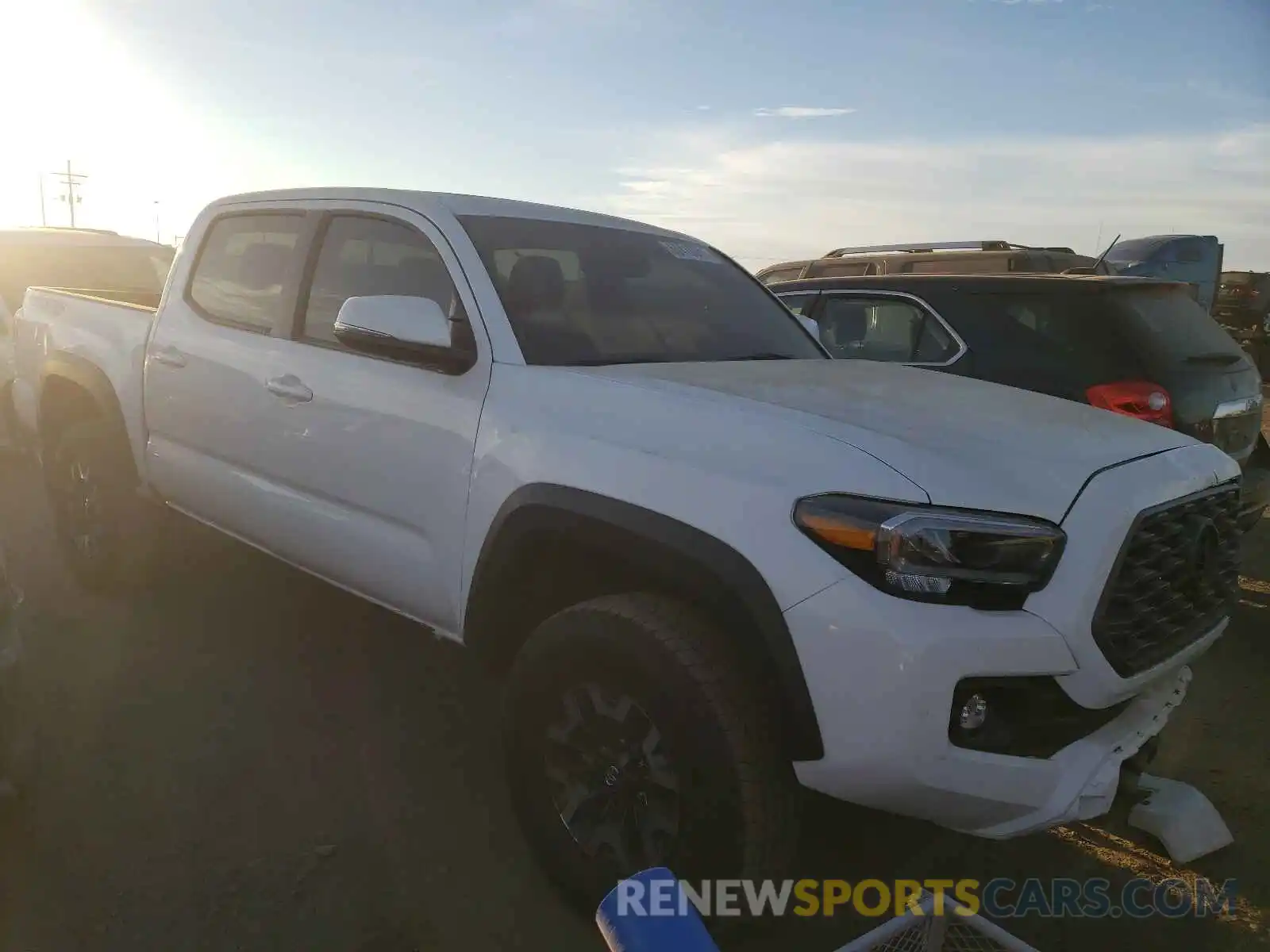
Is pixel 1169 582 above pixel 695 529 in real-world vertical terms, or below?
below

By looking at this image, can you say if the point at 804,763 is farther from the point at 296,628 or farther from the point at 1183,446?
the point at 296,628

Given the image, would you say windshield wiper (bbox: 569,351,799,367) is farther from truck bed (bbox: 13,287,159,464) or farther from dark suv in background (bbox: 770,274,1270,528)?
truck bed (bbox: 13,287,159,464)

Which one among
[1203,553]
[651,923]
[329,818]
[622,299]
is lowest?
[329,818]

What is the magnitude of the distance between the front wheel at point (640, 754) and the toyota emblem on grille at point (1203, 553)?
3.64 feet

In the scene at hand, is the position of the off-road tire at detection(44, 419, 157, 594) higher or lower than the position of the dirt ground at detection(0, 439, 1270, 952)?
higher

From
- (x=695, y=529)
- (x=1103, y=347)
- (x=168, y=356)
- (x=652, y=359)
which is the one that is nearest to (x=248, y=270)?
(x=168, y=356)

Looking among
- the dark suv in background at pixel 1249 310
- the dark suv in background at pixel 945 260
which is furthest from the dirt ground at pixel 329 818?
the dark suv in background at pixel 1249 310

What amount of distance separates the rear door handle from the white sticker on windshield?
6.52 ft

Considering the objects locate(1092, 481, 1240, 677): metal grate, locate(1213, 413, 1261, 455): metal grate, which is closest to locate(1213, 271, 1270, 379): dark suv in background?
locate(1213, 413, 1261, 455): metal grate

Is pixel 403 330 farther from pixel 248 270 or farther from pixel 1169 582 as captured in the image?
pixel 1169 582

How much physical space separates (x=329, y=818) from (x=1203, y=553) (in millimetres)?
2515

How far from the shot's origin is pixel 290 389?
3.33 m

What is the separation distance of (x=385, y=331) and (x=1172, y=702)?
223 cm

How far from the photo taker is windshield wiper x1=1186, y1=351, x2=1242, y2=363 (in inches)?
178
